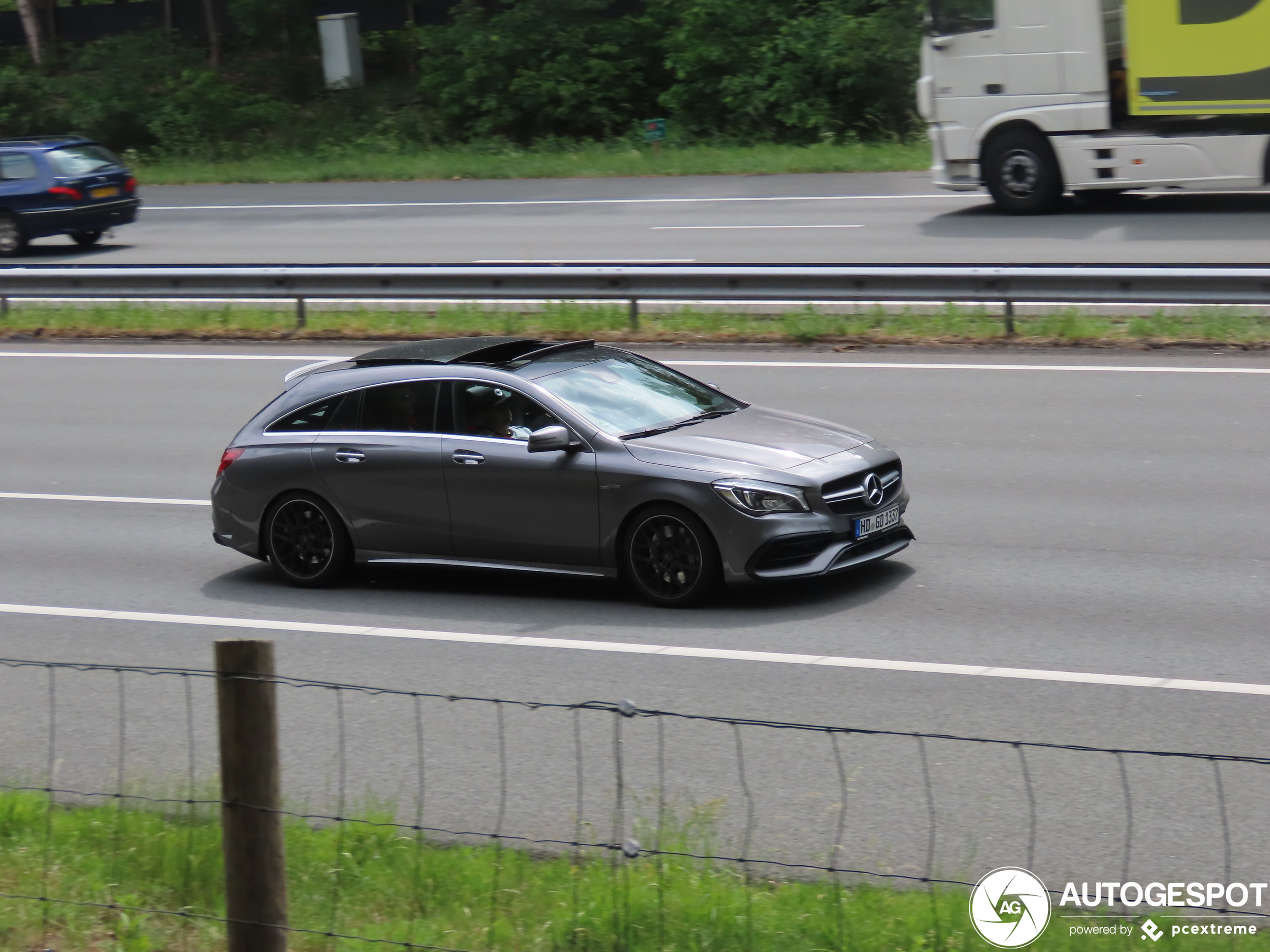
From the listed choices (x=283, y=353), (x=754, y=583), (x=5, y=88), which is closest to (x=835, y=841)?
(x=754, y=583)

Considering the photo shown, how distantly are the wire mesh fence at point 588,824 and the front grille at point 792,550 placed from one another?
151cm

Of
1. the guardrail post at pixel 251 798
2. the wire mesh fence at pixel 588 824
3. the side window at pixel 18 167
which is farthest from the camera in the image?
the side window at pixel 18 167

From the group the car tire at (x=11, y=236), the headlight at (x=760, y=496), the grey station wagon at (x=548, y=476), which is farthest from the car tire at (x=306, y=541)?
the car tire at (x=11, y=236)

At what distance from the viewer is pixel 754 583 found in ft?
29.4

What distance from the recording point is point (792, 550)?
8820 mm

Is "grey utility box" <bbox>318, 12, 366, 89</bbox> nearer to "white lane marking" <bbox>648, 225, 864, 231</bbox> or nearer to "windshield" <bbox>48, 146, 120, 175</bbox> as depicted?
"windshield" <bbox>48, 146, 120, 175</bbox>

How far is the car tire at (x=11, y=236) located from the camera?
27.1m

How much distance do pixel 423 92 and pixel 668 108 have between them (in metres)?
7.45

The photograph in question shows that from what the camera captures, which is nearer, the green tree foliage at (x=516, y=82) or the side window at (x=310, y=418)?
the side window at (x=310, y=418)

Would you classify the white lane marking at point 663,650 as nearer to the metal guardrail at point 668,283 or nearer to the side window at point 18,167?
the metal guardrail at point 668,283

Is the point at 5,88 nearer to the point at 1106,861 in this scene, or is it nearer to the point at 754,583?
the point at 754,583

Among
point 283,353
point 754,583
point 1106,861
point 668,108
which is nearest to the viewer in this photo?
point 1106,861

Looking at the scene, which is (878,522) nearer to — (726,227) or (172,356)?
(172,356)

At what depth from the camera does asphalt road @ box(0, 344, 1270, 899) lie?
610 centimetres
